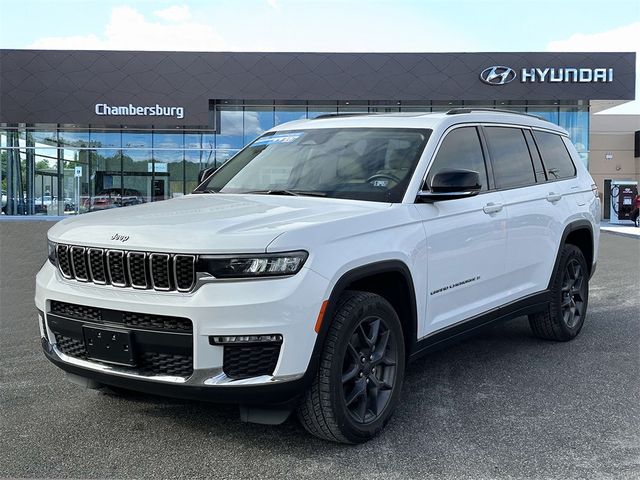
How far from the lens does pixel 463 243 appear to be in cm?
425

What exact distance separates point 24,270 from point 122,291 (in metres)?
8.74

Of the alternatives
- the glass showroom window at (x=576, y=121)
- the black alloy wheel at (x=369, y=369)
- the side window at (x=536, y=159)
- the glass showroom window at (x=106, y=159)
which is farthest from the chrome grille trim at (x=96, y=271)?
the glass showroom window at (x=576, y=121)

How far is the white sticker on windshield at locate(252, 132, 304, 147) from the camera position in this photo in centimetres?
496

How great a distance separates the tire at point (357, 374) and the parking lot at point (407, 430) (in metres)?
0.16

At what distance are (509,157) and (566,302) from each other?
1.62 meters

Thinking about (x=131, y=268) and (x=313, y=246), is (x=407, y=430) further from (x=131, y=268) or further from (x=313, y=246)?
(x=131, y=268)

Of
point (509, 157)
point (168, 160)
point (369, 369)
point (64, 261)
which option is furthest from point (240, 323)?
point (168, 160)

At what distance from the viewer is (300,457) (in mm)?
3395

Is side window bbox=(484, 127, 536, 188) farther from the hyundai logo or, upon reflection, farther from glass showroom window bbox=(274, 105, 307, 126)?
glass showroom window bbox=(274, 105, 307, 126)

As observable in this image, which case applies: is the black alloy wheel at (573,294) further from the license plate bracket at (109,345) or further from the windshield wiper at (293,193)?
the license plate bracket at (109,345)

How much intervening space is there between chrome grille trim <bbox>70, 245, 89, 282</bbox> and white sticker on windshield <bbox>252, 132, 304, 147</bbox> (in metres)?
1.98

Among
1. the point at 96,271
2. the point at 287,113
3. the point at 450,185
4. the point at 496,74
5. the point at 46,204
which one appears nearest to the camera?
the point at 96,271

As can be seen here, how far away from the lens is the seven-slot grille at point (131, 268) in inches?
123

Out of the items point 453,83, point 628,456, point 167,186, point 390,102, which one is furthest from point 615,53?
point 628,456
